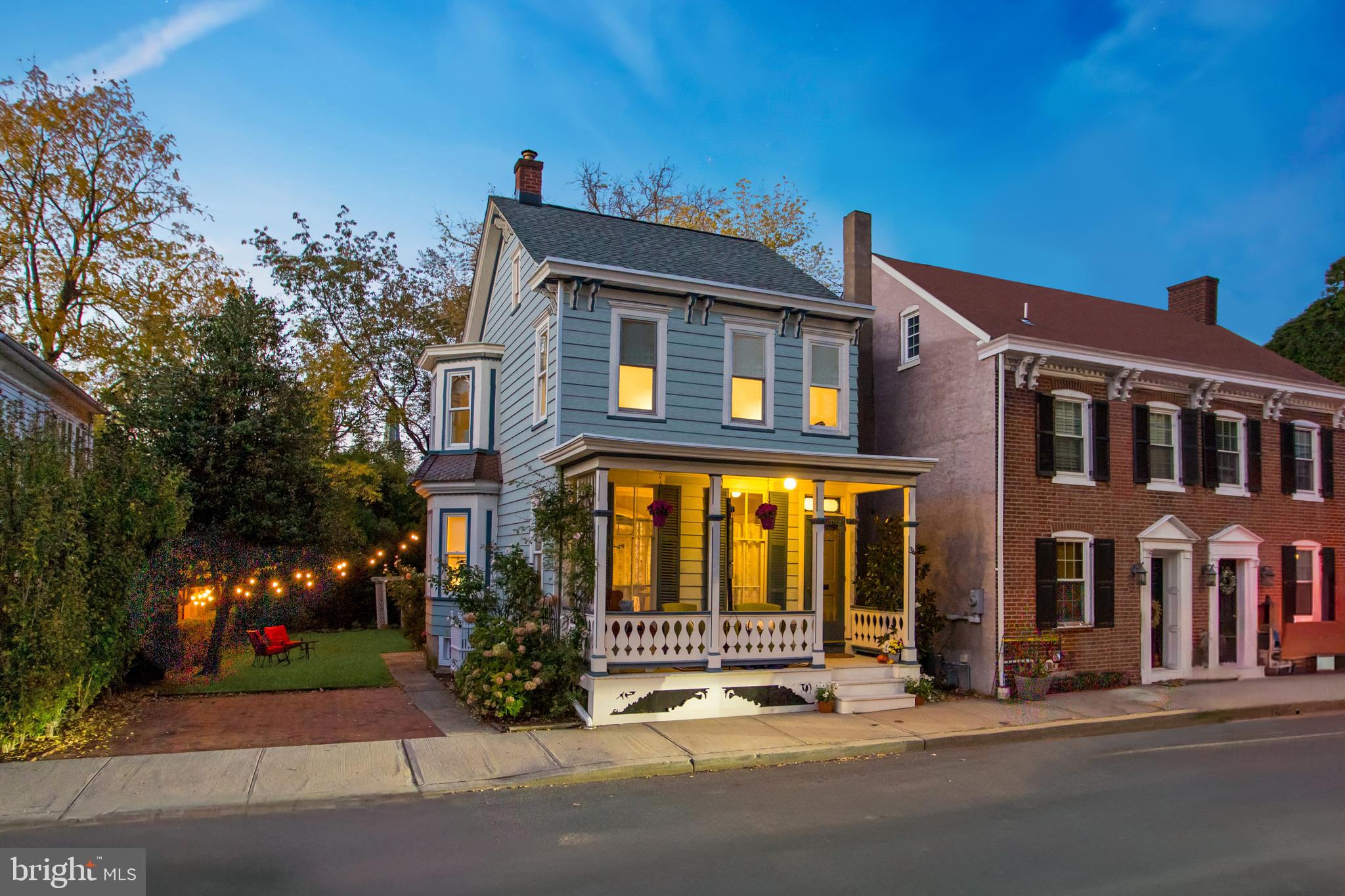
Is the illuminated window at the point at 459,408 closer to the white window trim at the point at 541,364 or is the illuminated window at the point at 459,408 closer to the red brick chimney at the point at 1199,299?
the white window trim at the point at 541,364

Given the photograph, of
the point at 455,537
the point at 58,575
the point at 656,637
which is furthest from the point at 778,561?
the point at 58,575

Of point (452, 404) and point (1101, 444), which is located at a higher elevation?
point (452, 404)

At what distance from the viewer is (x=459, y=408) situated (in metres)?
18.0

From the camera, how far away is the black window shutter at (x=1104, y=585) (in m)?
15.8

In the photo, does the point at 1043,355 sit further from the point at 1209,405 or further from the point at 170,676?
the point at 170,676

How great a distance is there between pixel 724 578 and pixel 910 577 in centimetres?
308

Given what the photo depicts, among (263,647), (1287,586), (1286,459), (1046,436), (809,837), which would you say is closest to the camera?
(809,837)

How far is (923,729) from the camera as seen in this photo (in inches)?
467

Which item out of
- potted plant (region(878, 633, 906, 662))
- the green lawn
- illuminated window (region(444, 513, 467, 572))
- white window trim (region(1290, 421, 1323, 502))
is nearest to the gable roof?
white window trim (region(1290, 421, 1323, 502))

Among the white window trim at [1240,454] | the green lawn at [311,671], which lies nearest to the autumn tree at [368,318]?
the green lawn at [311,671]

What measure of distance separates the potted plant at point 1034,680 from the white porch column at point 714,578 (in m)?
5.20

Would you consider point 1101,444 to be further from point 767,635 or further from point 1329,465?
point 767,635

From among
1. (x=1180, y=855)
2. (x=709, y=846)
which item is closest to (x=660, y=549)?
(x=709, y=846)

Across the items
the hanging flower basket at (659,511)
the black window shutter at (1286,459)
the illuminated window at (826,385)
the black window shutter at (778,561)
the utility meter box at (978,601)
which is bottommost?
the utility meter box at (978,601)
